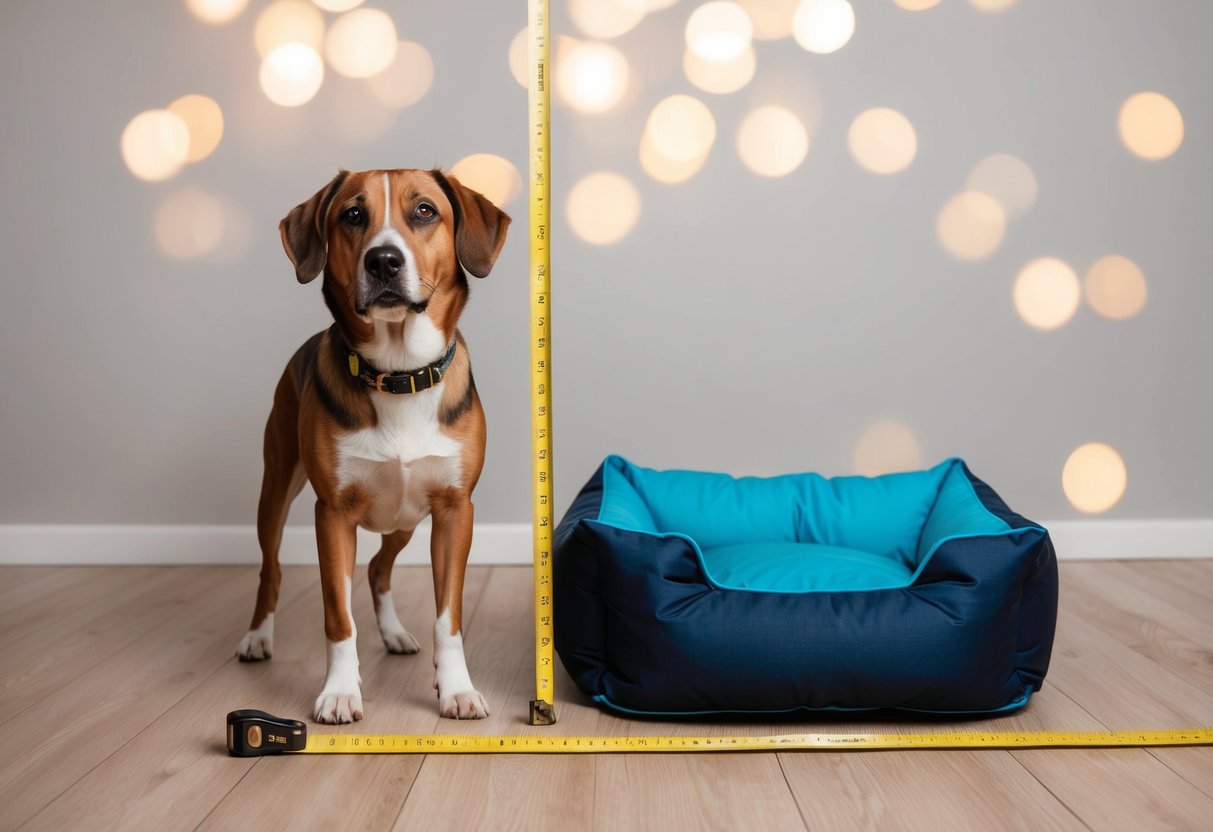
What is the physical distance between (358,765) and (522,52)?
2.48m

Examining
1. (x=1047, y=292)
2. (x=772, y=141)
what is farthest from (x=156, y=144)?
(x=1047, y=292)

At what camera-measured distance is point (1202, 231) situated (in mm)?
3602

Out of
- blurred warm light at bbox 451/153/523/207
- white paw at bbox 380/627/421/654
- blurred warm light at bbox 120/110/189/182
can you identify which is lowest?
white paw at bbox 380/627/421/654

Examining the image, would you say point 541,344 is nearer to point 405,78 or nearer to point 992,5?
point 405,78

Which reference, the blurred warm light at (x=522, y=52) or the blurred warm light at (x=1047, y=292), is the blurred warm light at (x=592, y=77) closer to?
the blurred warm light at (x=522, y=52)

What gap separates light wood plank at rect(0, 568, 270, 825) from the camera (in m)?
1.88

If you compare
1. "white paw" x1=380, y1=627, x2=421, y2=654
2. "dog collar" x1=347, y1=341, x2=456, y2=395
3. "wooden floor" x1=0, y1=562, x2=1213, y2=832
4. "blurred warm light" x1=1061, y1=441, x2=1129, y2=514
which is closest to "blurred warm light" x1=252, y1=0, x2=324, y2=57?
"dog collar" x1=347, y1=341, x2=456, y2=395

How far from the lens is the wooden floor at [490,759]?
1723 mm

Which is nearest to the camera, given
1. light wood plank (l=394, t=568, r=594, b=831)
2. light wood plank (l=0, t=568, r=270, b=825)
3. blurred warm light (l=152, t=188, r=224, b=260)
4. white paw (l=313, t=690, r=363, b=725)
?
light wood plank (l=394, t=568, r=594, b=831)

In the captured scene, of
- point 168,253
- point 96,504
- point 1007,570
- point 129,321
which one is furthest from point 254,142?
point 1007,570

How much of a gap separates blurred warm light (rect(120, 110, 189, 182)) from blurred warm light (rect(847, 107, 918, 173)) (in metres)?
2.33

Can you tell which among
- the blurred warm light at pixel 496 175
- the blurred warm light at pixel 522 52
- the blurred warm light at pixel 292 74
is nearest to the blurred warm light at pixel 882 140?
the blurred warm light at pixel 522 52

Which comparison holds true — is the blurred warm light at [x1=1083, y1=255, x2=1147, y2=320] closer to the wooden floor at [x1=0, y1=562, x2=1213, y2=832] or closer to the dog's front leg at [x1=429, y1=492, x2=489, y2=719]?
the wooden floor at [x1=0, y1=562, x2=1213, y2=832]

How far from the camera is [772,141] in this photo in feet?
11.6
